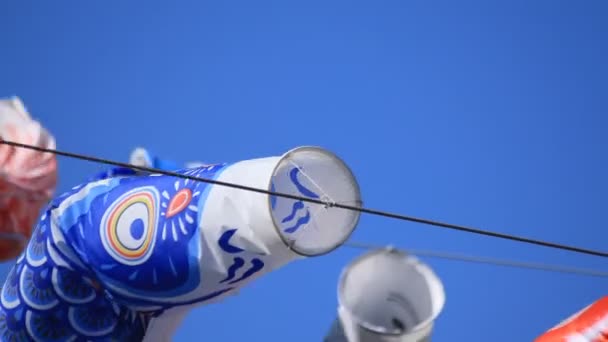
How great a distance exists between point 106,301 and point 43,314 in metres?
0.21

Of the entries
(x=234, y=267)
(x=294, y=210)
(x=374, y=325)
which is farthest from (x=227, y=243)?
(x=374, y=325)

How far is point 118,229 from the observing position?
362 centimetres

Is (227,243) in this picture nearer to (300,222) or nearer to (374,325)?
(300,222)

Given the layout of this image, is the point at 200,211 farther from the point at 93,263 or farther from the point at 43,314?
the point at 43,314

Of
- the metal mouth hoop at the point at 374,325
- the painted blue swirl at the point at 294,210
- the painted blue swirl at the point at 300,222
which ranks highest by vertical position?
the painted blue swirl at the point at 294,210

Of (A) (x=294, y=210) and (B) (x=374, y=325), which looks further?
(B) (x=374, y=325)

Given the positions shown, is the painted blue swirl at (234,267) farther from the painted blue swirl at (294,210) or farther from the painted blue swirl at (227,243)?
the painted blue swirl at (294,210)

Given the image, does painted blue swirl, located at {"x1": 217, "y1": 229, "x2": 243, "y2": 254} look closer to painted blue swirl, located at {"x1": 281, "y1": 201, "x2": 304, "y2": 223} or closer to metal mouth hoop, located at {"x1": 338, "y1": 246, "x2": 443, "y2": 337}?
painted blue swirl, located at {"x1": 281, "y1": 201, "x2": 304, "y2": 223}

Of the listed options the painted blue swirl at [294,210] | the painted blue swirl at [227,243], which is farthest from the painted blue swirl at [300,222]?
the painted blue swirl at [227,243]

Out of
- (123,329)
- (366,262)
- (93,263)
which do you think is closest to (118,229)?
(93,263)

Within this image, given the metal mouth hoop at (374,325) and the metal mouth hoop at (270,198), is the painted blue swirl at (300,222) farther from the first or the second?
the metal mouth hoop at (374,325)

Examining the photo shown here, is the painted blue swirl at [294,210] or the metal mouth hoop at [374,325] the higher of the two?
the painted blue swirl at [294,210]

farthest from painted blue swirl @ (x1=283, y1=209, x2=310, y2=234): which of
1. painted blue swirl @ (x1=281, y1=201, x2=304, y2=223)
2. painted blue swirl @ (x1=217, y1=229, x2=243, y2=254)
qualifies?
painted blue swirl @ (x1=217, y1=229, x2=243, y2=254)

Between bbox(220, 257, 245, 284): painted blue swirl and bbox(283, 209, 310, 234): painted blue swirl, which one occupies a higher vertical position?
bbox(283, 209, 310, 234): painted blue swirl
